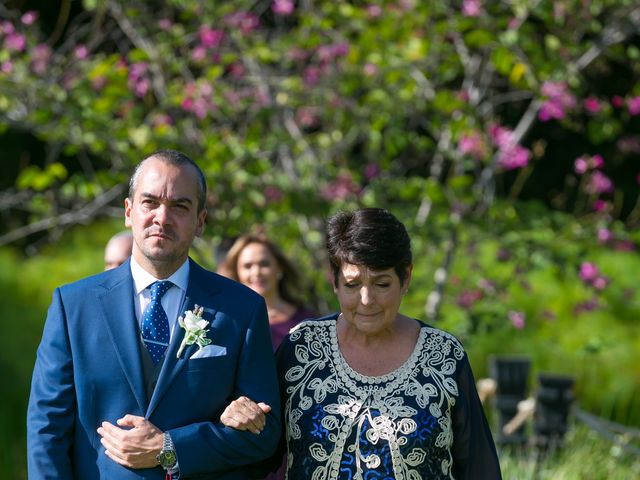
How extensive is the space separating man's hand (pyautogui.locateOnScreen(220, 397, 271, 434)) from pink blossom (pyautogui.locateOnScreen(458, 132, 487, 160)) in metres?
3.55

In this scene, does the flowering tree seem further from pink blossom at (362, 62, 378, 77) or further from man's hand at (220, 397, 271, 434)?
man's hand at (220, 397, 271, 434)

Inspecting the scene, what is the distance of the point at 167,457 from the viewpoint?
2.96 m

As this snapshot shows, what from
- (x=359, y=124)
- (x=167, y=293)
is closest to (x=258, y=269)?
(x=359, y=124)

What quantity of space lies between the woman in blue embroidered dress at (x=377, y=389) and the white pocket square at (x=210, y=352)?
0.38 metres

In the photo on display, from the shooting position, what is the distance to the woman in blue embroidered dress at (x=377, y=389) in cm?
325

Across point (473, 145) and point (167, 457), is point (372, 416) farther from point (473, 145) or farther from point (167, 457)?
point (473, 145)

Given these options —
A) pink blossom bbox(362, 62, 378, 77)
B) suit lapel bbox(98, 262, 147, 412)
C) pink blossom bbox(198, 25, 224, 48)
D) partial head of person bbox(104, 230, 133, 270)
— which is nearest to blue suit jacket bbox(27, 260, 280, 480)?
suit lapel bbox(98, 262, 147, 412)

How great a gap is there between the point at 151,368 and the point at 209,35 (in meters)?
3.94

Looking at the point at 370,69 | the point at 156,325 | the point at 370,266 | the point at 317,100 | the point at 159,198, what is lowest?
the point at 156,325

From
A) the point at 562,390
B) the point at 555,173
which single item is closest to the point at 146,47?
the point at 562,390

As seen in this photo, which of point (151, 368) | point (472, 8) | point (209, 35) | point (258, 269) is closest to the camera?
point (151, 368)

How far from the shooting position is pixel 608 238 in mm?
Result: 6426

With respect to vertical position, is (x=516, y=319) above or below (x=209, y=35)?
below

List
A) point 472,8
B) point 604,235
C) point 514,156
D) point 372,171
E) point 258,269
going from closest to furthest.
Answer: point 258,269, point 472,8, point 604,235, point 514,156, point 372,171
